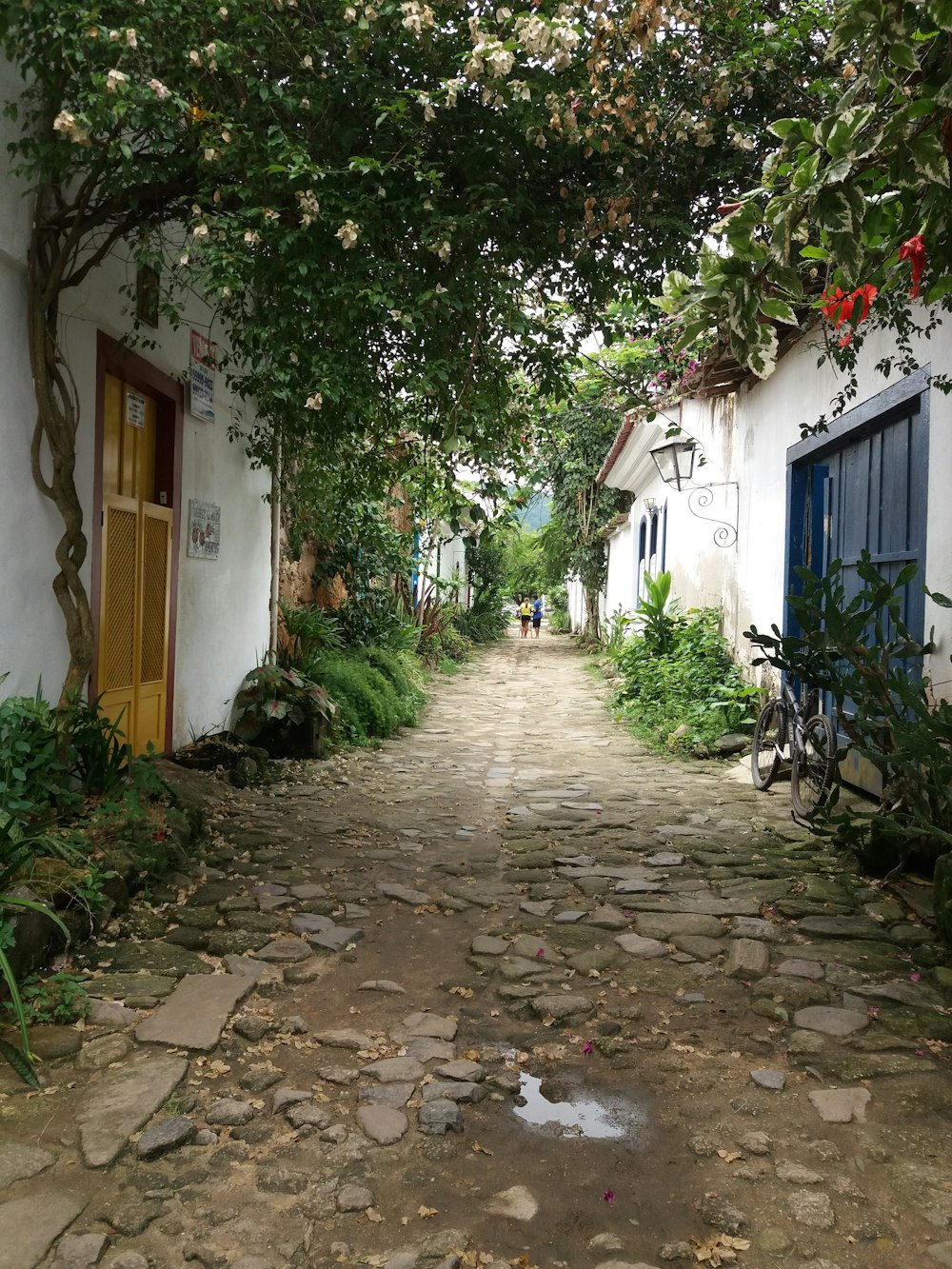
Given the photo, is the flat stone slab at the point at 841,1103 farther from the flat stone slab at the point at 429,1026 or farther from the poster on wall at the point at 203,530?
the poster on wall at the point at 203,530

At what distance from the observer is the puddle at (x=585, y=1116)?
2.54 metres

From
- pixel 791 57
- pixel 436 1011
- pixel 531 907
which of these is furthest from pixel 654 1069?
pixel 791 57

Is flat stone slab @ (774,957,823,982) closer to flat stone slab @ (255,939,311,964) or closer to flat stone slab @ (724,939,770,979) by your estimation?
flat stone slab @ (724,939,770,979)

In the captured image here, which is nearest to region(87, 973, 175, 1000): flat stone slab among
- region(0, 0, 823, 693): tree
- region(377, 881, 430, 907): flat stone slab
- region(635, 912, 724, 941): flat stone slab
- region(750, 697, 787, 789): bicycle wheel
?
region(377, 881, 430, 907): flat stone slab

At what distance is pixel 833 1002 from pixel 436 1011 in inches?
54.3

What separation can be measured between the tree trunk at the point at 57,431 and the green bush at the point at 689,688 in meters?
5.39

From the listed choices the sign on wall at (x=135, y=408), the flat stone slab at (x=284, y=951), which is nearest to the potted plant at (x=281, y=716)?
the sign on wall at (x=135, y=408)

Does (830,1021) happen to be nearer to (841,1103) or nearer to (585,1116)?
(841,1103)

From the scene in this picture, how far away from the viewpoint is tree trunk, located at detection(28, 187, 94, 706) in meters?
4.38

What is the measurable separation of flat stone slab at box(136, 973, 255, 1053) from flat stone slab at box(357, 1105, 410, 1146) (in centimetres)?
63

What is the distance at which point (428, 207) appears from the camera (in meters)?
4.04

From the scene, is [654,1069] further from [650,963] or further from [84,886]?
[84,886]

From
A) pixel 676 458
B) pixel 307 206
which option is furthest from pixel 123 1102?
pixel 676 458

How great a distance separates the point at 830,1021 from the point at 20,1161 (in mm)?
2445
